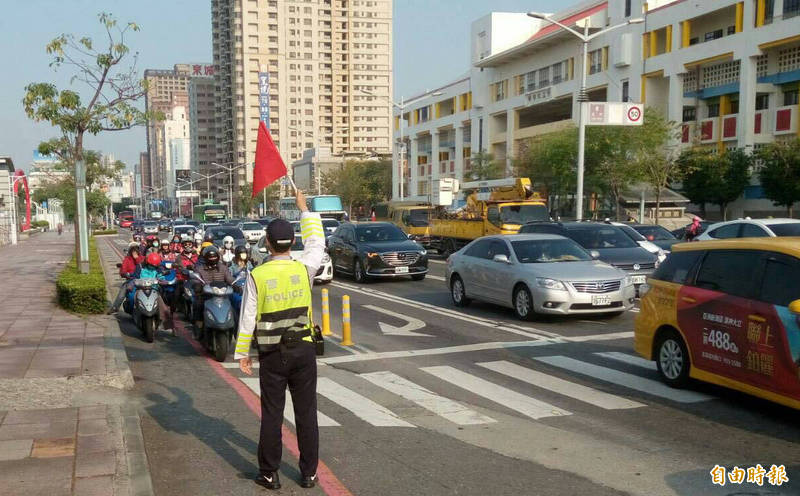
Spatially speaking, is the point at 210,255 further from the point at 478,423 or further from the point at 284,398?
the point at 284,398

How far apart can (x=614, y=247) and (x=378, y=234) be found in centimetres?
732

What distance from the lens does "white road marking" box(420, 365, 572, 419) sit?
23.3 ft

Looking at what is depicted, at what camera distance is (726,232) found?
1620cm

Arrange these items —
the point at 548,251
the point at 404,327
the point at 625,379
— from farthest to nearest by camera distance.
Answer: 1. the point at 548,251
2. the point at 404,327
3. the point at 625,379

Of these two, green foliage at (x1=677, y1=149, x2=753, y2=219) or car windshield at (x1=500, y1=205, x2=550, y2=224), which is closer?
car windshield at (x1=500, y1=205, x2=550, y2=224)

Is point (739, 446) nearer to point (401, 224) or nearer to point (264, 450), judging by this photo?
point (264, 450)

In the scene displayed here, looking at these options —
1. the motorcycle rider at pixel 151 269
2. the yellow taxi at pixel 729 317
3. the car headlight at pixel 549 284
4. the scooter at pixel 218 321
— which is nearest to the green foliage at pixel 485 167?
the car headlight at pixel 549 284

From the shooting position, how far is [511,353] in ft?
32.9

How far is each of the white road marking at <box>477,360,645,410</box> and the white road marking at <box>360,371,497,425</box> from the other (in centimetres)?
121

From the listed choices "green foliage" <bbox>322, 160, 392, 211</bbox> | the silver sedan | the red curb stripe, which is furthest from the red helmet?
"green foliage" <bbox>322, 160, 392, 211</bbox>

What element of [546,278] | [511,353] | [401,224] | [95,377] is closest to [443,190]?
[401,224]

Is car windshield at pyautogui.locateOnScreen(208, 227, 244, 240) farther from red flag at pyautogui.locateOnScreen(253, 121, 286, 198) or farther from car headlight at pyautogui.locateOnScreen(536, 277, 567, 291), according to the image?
red flag at pyautogui.locateOnScreen(253, 121, 286, 198)

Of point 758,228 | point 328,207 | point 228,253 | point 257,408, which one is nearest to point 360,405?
point 257,408

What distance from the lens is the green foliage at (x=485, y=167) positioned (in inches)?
2353
